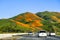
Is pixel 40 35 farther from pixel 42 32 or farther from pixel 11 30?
pixel 11 30

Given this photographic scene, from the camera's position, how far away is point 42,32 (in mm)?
59844

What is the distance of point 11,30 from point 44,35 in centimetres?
8156

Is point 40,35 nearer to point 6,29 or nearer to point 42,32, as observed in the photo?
point 42,32

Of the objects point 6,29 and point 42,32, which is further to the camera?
point 6,29

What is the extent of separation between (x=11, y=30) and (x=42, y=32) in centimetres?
8141

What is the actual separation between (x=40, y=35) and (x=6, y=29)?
269ft

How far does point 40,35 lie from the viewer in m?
60.5

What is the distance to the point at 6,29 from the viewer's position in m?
141

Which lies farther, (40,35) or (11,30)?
(11,30)

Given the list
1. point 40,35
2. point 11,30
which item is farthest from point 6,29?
point 40,35

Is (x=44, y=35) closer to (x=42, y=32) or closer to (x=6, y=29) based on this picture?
(x=42, y=32)

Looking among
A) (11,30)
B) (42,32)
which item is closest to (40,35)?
(42,32)

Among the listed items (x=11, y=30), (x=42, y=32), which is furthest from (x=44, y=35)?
(x=11, y=30)

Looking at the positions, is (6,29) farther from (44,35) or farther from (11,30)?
(44,35)
